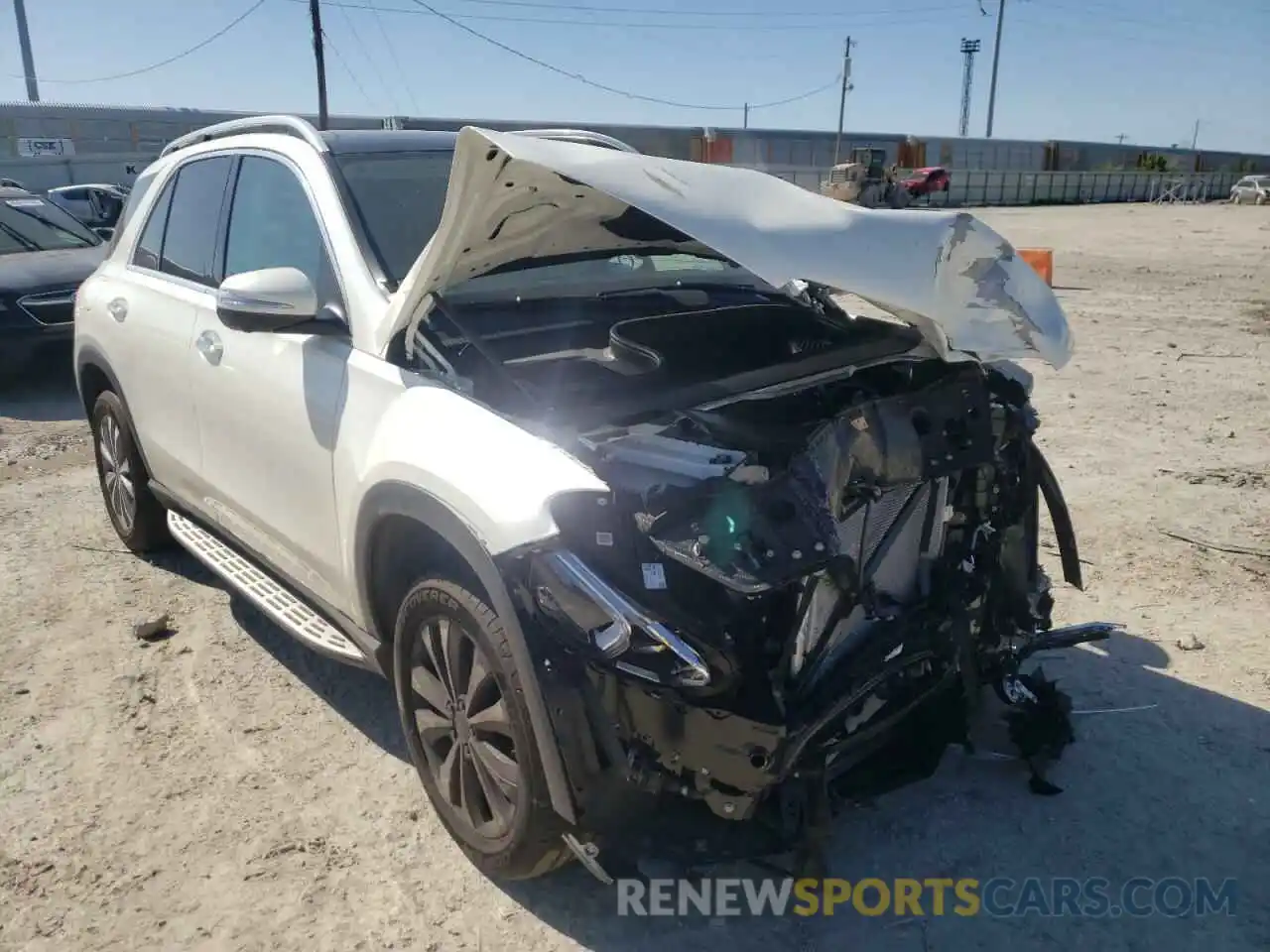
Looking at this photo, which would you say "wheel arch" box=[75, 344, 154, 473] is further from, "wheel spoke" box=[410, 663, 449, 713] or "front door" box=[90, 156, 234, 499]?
"wheel spoke" box=[410, 663, 449, 713]

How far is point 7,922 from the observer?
2645 mm

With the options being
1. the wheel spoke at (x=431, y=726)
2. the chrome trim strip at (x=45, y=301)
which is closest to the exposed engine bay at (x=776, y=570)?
the wheel spoke at (x=431, y=726)

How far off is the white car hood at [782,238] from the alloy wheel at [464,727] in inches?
36.5

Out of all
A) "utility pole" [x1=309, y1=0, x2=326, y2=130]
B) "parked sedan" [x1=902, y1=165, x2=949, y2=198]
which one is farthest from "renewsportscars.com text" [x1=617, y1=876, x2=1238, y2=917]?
"parked sedan" [x1=902, y1=165, x2=949, y2=198]

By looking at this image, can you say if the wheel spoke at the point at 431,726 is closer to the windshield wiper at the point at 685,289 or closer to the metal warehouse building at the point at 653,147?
the windshield wiper at the point at 685,289

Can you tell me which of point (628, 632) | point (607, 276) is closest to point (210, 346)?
point (607, 276)

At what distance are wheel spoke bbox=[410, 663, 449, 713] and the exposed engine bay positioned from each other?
599mm

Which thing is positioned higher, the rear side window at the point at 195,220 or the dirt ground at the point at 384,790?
the rear side window at the point at 195,220

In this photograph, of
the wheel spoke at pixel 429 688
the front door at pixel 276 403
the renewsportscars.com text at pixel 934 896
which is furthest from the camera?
the front door at pixel 276 403

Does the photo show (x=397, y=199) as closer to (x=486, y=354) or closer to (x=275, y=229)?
(x=275, y=229)

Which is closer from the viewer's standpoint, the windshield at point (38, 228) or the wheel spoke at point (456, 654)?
the wheel spoke at point (456, 654)

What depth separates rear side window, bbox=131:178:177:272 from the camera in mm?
4453

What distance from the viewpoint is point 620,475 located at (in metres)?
2.34

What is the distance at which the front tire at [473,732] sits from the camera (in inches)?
94.4
